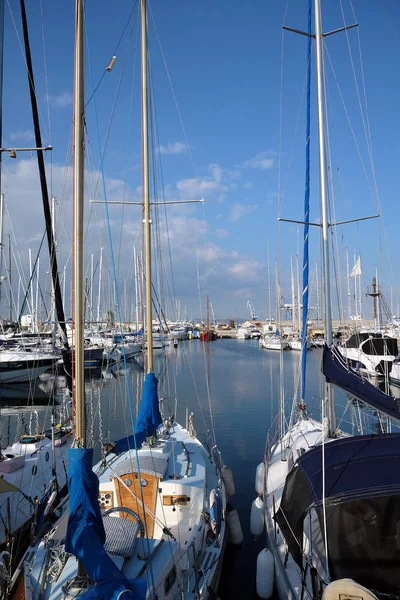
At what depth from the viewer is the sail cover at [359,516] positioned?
6.05 meters

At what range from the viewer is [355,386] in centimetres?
855

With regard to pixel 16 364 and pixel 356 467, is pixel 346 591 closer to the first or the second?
pixel 356 467

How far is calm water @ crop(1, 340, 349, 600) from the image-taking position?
1060 centimetres

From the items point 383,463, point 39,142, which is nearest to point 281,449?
point 383,463

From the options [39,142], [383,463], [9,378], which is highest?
[39,142]

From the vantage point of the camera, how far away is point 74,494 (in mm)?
5551

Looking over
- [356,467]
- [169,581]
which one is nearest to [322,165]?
[356,467]

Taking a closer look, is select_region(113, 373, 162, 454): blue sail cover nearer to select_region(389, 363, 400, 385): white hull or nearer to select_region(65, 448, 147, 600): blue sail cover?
select_region(65, 448, 147, 600): blue sail cover

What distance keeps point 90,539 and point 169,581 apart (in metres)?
2.01

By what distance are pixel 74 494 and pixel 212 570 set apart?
369 cm

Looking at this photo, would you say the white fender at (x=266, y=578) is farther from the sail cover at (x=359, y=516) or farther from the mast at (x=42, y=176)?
the mast at (x=42, y=176)

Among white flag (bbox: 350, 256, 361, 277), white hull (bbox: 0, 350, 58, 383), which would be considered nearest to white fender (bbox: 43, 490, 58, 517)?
white flag (bbox: 350, 256, 361, 277)

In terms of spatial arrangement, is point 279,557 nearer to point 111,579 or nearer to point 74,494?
point 111,579

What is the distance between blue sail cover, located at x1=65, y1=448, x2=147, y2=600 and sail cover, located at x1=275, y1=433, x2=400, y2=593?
2781 millimetres
